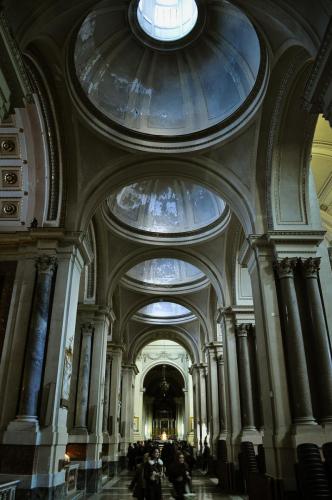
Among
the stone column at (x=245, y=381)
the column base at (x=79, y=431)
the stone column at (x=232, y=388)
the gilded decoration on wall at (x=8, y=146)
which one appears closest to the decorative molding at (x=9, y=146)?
the gilded decoration on wall at (x=8, y=146)

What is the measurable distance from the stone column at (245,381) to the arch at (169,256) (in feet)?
5.88

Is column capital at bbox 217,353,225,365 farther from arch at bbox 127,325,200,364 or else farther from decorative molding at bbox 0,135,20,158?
decorative molding at bbox 0,135,20,158

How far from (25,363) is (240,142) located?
7119 mm

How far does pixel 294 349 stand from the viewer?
7.64m

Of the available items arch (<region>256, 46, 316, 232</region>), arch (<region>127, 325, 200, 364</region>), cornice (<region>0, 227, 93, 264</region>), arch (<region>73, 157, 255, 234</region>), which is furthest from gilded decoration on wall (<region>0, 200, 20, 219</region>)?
arch (<region>127, 325, 200, 364</region>)

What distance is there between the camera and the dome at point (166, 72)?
915 centimetres

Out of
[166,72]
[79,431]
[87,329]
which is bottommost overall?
[79,431]

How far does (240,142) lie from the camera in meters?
9.88

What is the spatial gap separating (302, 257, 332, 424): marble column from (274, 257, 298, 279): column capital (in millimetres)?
247

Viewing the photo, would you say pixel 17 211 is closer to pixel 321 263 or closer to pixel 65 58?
pixel 65 58

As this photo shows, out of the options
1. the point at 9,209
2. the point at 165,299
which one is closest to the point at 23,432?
the point at 9,209

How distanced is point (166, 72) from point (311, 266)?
662 centimetres

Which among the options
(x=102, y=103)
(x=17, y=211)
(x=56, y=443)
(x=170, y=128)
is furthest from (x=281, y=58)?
(x=56, y=443)

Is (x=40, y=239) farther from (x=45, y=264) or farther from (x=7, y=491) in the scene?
(x=7, y=491)
